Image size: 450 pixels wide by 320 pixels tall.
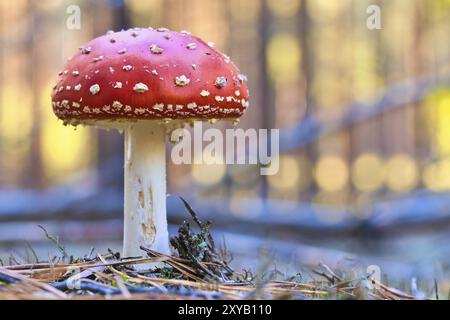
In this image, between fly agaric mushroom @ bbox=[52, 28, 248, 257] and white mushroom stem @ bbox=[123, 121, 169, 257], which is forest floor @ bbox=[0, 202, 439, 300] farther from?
fly agaric mushroom @ bbox=[52, 28, 248, 257]

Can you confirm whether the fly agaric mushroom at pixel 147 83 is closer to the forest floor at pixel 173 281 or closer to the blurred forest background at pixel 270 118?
the forest floor at pixel 173 281

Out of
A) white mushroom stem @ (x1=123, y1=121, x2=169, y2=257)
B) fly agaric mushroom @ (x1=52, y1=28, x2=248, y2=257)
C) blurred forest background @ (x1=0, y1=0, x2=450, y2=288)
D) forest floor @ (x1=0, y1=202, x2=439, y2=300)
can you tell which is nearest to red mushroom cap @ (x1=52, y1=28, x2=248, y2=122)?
fly agaric mushroom @ (x1=52, y1=28, x2=248, y2=257)

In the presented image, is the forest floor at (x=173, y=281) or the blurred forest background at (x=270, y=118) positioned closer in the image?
the forest floor at (x=173, y=281)

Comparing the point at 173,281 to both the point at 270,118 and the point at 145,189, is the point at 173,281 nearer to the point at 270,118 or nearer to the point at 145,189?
the point at 145,189

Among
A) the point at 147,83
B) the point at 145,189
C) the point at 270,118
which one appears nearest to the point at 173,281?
the point at 145,189

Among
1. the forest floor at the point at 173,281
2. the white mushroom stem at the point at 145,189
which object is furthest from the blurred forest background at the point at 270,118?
the forest floor at the point at 173,281
